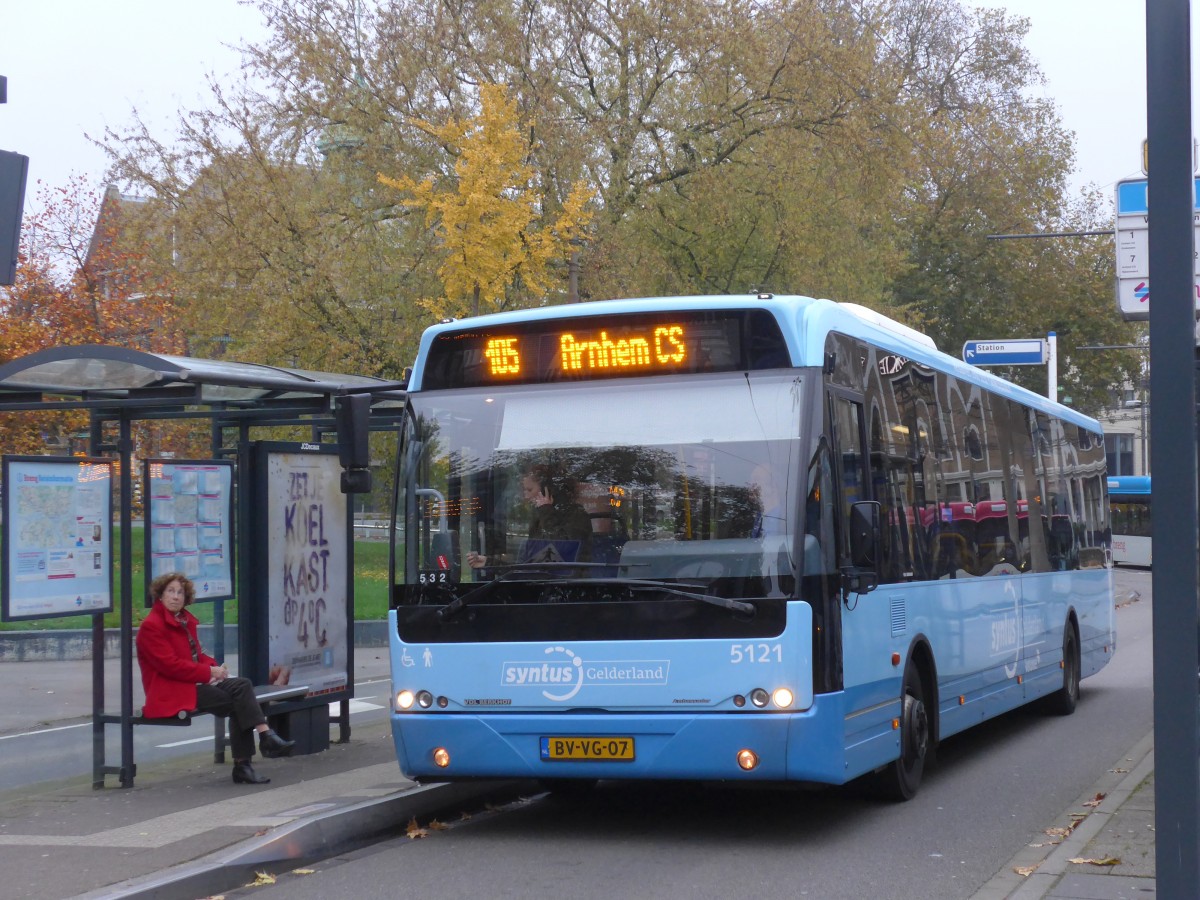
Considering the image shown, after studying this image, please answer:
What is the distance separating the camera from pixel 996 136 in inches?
2018

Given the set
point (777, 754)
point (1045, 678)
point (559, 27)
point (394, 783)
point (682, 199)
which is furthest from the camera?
point (682, 199)

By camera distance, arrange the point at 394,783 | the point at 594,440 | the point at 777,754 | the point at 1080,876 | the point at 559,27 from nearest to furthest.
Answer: the point at 1080,876 → the point at 777,754 → the point at 594,440 → the point at 394,783 → the point at 559,27

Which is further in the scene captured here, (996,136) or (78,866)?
(996,136)

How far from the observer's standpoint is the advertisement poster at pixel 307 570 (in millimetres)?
11438

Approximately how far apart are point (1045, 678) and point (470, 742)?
758cm

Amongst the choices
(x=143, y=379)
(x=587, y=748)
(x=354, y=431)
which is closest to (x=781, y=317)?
(x=587, y=748)

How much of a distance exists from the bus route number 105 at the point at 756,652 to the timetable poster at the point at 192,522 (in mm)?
4502

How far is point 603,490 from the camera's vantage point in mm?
8367

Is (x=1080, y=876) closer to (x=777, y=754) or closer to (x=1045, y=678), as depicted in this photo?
(x=777, y=754)

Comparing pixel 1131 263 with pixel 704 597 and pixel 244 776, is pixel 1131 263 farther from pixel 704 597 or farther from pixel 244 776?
pixel 244 776

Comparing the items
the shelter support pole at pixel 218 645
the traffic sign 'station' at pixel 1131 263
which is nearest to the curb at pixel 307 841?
the shelter support pole at pixel 218 645

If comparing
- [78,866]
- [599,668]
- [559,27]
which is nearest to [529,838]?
[599,668]

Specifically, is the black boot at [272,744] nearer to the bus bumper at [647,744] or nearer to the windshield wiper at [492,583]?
the bus bumper at [647,744]

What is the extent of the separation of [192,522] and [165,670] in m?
1.30
